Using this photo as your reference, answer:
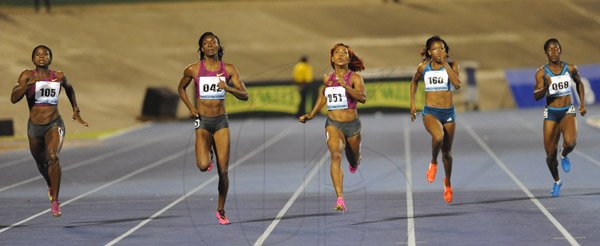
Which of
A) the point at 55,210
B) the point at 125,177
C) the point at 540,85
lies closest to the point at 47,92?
the point at 55,210

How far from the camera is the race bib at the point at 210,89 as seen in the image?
44.8 feet

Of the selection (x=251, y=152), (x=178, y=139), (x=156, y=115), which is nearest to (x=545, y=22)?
(x=156, y=115)

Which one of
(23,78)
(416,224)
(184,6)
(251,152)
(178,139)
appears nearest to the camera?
(416,224)

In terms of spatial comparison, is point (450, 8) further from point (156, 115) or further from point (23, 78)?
point (23, 78)

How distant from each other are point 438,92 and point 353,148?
1.48m

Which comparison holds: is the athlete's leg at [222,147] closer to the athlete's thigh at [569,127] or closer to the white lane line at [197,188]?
the white lane line at [197,188]

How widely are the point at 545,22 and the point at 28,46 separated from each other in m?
29.7

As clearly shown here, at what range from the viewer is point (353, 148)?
584 inches

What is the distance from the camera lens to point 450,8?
73.4 metres

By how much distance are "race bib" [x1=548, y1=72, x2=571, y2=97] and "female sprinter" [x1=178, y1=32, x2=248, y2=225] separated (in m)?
4.18

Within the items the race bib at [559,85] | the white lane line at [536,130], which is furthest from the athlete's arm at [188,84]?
the white lane line at [536,130]

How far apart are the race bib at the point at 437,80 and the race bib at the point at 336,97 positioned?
1.44 meters

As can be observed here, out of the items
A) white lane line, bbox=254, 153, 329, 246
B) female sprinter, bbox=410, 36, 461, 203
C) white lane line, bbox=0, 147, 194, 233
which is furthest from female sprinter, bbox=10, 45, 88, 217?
female sprinter, bbox=410, 36, 461, 203

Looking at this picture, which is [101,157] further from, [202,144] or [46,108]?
[202,144]
